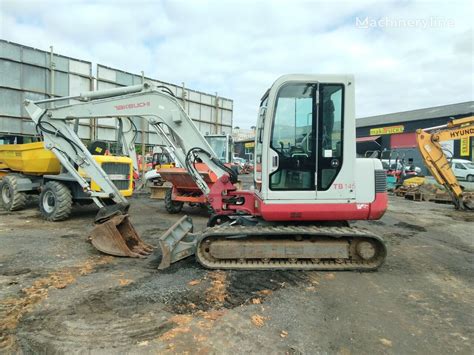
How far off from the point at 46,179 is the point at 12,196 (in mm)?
1120

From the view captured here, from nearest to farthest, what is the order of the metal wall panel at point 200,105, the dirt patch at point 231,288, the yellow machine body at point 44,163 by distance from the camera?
1. the dirt patch at point 231,288
2. the yellow machine body at point 44,163
3. the metal wall panel at point 200,105

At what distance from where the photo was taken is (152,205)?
36.8ft

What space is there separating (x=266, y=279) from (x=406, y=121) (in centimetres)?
3710

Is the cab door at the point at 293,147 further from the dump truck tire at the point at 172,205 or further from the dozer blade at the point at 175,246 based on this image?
the dump truck tire at the point at 172,205

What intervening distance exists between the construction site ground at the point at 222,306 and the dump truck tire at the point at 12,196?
11.3 ft

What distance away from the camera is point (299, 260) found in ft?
16.0

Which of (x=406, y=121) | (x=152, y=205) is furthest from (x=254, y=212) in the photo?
(x=406, y=121)

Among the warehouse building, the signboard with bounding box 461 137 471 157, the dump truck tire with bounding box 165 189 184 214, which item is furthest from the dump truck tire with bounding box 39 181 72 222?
the signboard with bounding box 461 137 471 157

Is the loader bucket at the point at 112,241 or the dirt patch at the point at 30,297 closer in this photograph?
the dirt patch at the point at 30,297

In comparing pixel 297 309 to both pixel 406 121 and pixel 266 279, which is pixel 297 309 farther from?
pixel 406 121

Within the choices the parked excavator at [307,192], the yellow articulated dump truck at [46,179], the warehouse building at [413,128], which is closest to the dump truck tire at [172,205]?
the yellow articulated dump truck at [46,179]

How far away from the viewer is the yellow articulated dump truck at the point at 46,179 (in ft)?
26.0

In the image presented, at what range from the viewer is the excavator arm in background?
A: 39.4ft

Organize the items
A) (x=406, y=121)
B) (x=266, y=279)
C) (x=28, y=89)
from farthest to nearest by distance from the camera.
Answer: (x=406, y=121) < (x=28, y=89) < (x=266, y=279)
